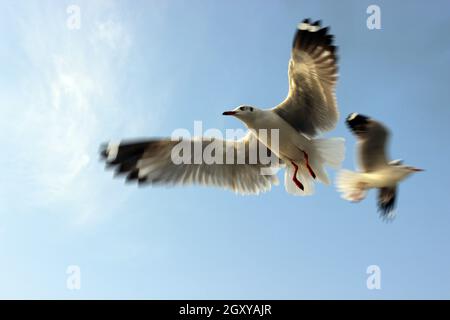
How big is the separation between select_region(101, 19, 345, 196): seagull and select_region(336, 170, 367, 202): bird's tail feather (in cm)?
43

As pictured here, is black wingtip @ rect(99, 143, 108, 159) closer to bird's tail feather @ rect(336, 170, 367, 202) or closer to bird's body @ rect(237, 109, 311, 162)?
bird's body @ rect(237, 109, 311, 162)

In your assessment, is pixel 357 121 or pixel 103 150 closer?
pixel 103 150

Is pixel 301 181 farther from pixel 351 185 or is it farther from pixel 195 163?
pixel 195 163

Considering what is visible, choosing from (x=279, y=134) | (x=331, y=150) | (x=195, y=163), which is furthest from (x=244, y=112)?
(x=331, y=150)

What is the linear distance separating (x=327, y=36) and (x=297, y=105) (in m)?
0.70

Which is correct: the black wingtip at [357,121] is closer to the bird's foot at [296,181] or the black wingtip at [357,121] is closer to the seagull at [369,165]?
the seagull at [369,165]

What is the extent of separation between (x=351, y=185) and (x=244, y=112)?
4.99 feet

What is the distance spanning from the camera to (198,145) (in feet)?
16.2

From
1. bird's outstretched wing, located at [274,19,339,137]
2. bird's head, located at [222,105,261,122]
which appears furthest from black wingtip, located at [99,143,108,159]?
bird's outstretched wing, located at [274,19,339,137]

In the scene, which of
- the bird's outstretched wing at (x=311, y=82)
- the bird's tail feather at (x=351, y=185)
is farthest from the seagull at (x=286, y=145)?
the bird's tail feather at (x=351, y=185)

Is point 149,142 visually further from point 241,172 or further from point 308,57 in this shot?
point 308,57

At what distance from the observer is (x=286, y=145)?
4738 mm

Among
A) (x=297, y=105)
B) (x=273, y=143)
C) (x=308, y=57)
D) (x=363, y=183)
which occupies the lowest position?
(x=363, y=183)
